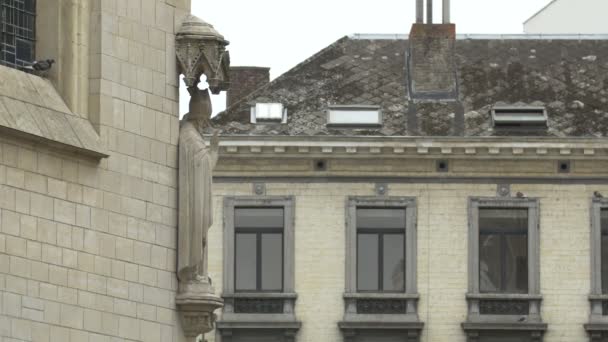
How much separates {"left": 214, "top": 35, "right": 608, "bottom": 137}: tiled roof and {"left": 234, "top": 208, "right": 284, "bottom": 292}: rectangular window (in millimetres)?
2175

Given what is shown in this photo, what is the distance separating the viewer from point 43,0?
86.6ft

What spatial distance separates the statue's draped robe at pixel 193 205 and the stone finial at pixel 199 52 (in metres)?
0.56

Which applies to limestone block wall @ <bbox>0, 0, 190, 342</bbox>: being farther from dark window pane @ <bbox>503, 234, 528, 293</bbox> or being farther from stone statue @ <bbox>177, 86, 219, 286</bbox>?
dark window pane @ <bbox>503, 234, 528, 293</bbox>

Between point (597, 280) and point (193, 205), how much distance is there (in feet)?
132

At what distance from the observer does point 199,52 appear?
1096 inches

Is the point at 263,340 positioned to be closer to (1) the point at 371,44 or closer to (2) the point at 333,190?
(2) the point at 333,190

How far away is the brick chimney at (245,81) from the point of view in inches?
2886

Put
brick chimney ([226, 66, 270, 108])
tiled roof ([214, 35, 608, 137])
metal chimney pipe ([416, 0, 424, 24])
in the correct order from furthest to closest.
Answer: brick chimney ([226, 66, 270, 108]) → metal chimney pipe ([416, 0, 424, 24]) → tiled roof ([214, 35, 608, 137])

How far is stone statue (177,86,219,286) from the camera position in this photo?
27.4 m

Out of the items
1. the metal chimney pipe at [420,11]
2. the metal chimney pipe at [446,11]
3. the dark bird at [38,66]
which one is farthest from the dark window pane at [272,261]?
the dark bird at [38,66]

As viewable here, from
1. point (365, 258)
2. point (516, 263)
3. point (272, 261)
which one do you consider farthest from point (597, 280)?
point (272, 261)

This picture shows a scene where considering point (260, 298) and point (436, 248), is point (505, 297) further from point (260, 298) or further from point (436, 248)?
point (260, 298)

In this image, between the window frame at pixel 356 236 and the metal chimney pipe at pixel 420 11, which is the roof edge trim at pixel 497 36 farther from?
the window frame at pixel 356 236

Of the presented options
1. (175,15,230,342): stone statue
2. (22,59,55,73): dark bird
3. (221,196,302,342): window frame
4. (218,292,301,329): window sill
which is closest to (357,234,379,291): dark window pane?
(221,196,302,342): window frame
